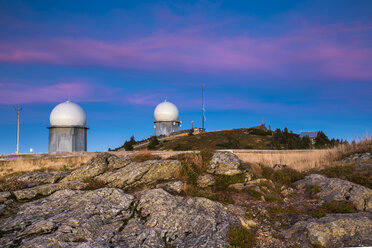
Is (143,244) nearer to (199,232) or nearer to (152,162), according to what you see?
(199,232)

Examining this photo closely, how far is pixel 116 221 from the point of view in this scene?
9.36 meters

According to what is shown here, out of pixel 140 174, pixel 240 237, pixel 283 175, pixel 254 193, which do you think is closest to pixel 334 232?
pixel 240 237

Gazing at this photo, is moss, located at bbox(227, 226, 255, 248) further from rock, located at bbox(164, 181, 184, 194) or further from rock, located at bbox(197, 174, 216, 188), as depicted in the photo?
rock, located at bbox(197, 174, 216, 188)

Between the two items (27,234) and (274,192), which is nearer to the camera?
(27,234)

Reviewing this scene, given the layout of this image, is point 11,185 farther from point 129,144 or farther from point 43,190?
point 129,144

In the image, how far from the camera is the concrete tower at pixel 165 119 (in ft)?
234

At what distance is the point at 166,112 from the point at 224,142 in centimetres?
2504

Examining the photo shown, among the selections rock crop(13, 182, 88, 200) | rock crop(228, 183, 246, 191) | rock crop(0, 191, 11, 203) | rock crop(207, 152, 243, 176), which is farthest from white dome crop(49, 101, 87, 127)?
rock crop(228, 183, 246, 191)

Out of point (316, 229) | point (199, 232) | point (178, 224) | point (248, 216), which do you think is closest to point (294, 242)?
point (316, 229)

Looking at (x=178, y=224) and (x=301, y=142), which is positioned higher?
(x=301, y=142)

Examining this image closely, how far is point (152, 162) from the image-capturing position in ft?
47.7

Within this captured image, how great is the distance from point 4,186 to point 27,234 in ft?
17.6

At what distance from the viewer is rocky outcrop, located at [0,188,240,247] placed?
8.23m

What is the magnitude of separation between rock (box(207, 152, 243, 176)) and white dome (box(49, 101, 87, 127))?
49626 millimetres
